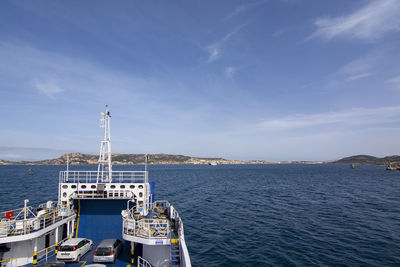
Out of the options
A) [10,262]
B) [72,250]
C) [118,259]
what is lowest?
[118,259]

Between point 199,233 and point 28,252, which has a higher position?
point 28,252

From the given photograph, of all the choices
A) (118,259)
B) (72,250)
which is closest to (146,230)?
(118,259)

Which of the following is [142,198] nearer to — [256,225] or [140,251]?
[140,251]

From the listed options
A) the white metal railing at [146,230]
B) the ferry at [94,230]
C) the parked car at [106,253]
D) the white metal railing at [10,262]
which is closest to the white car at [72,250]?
the ferry at [94,230]

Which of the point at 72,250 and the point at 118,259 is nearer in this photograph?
the point at 72,250

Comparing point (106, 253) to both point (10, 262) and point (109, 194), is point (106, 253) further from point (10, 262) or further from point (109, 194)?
point (109, 194)

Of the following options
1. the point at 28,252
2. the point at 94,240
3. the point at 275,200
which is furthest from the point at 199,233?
the point at 275,200

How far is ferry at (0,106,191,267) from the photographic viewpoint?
59.8ft

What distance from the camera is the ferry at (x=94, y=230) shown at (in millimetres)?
18234

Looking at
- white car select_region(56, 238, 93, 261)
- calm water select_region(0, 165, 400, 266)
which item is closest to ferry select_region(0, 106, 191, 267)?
white car select_region(56, 238, 93, 261)

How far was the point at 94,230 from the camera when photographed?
957 inches

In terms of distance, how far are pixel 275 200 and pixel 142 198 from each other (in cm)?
4381

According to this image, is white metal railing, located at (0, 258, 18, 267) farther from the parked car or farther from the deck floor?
the parked car

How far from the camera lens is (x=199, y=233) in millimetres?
34281
